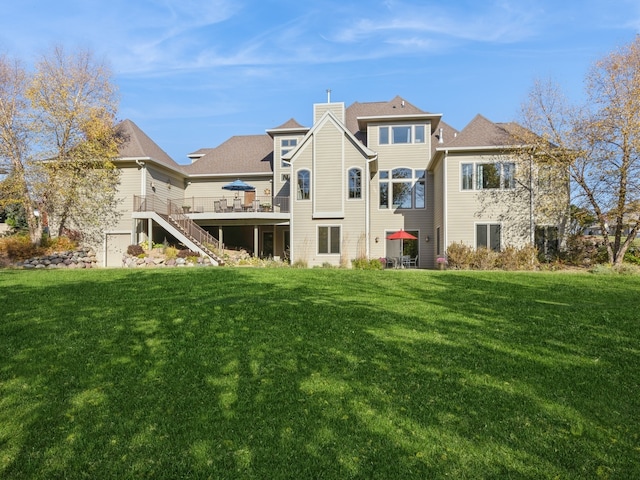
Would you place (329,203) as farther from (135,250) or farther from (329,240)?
(135,250)

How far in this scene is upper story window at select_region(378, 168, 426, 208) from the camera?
23047mm

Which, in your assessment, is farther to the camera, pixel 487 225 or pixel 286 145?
pixel 286 145

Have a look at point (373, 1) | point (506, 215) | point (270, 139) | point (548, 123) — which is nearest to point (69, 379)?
point (373, 1)

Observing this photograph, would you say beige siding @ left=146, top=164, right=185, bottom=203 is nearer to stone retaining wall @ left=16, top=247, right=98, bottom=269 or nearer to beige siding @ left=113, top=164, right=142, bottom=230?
beige siding @ left=113, top=164, right=142, bottom=230

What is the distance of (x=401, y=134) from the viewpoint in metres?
23.0

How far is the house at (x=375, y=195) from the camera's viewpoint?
19375mm

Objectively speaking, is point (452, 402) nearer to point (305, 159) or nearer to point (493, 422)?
point (493, 422)

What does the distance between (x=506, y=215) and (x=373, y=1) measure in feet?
36.1

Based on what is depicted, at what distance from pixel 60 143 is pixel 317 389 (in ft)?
72.7

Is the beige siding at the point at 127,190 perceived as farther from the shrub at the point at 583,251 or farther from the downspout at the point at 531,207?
the shrub at the point at 583,251

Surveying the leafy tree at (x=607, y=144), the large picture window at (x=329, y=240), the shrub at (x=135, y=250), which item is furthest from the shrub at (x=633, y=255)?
the shrub at (x=135, y=250)

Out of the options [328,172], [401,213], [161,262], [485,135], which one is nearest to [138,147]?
[161,262]

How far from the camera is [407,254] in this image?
23062 millimetres

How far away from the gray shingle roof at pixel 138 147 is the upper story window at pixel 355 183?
10.0 metres
